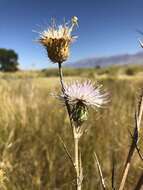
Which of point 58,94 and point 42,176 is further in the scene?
point 42,176

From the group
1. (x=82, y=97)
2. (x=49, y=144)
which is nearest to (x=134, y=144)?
(x=82, y=97)

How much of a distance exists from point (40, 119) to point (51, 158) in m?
1.24

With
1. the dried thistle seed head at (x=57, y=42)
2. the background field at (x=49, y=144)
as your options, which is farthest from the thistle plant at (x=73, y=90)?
the background field at (x=49, y=144)

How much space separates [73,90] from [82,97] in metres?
0.03

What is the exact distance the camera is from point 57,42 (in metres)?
1.10

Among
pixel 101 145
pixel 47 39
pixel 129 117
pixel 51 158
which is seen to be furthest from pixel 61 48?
pixel 129 117

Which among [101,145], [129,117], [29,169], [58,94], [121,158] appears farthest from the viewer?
[129,117]

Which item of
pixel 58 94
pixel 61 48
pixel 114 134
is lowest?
pixel 114 134

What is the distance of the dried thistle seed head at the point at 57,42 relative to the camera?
1.05 m

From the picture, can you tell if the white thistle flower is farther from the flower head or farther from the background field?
the background field

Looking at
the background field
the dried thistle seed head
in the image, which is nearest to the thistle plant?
the dried thistle seed head

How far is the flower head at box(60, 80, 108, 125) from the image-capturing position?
1.02m

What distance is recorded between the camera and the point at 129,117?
6.03m

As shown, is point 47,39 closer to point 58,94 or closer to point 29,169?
point 58,94
